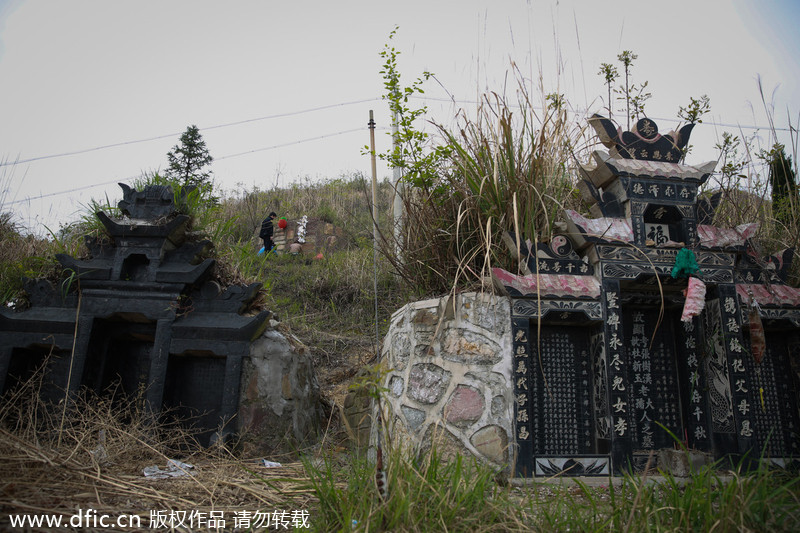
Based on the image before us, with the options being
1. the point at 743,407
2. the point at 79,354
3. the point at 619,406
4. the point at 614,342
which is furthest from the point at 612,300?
the point at 79,354

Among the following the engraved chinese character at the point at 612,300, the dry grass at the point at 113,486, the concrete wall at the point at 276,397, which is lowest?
the dry grass at the point at 113,486

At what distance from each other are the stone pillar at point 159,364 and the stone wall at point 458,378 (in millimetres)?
1928

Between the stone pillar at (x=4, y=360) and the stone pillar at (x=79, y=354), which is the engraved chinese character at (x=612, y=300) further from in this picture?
the stone pillar at (x=4, y=360)

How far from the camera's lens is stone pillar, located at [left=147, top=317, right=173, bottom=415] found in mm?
4277

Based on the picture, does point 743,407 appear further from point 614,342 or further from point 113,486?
point 113,486

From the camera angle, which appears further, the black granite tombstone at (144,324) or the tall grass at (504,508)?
the black granite tombstone at (144,324)

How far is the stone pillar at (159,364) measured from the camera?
4277 mm

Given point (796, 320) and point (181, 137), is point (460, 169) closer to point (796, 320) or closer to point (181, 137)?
point (796, 320)

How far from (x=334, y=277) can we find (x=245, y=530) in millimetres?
6359

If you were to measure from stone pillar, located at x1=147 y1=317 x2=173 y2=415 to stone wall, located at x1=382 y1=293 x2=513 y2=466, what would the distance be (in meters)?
1.93

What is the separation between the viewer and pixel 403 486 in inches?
89.6

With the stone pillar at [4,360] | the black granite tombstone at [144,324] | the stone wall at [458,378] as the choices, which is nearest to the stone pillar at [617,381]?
the stone wall at [458,378]

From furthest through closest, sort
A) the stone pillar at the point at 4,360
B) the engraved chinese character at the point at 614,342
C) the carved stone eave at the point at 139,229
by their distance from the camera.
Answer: the carved stone eave at the point at 139,229 < the stone pillar at the point at 4,360 < the engraved chinese character at the point at 614,342

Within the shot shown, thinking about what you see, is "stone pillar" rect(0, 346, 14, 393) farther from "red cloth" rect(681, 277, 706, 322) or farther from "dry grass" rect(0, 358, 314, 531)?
"red cloth" rect(681, 277, 706, 322)
